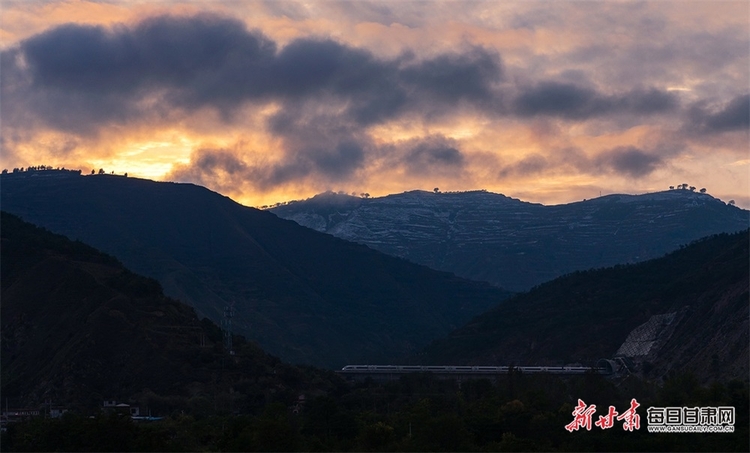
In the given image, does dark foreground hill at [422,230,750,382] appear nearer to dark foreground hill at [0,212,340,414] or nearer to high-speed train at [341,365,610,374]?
high-speed train at [341,365,610,374]

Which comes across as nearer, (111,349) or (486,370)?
(111,349)

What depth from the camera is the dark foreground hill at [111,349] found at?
416ft

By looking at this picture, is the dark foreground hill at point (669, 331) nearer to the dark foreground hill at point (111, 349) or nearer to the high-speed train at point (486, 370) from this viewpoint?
the high-speed train at point (486, 370)

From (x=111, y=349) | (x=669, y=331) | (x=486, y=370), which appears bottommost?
(x=486, y=370)

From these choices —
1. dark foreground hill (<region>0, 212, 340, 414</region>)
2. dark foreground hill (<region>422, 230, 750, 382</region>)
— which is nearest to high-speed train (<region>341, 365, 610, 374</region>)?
dark foreground hill (<region>422, 230, 750, 382</region>)

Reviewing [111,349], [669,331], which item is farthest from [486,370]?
[111,349]

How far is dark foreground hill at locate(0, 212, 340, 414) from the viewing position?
127 meters

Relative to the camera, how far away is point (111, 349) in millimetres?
134875

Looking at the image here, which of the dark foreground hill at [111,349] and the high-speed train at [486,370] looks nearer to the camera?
the dark foreground hill at [111,349]

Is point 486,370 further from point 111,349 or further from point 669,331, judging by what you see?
point 111,349

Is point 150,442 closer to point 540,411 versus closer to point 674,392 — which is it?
point 540,411

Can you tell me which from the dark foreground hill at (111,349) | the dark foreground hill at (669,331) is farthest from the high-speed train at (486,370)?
the dark foreground hill at (111,349)

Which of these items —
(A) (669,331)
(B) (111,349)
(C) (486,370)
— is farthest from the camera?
(A) (669,331)

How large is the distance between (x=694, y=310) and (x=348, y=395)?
67.9m
